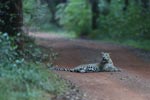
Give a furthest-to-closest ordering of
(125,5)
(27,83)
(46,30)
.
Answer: (46,30)
(125,5)
(27,83)

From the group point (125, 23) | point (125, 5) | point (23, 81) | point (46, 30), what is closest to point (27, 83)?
point (23, 81)

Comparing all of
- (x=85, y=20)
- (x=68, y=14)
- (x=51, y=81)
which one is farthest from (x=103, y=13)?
(x=51, y=81)

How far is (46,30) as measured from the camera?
4894 centimetres

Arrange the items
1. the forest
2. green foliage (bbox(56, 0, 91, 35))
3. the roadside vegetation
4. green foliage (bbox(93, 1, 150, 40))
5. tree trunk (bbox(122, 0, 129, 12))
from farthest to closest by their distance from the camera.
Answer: green foliage (bbox(56, 0, 91, 35)) < tree trunk (bbox(122, 0, 129, 12)) < green foliage (bbox(93, 1, 150, 40)) < the roadside vegetation < the forest

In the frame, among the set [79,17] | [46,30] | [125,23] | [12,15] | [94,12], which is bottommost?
[46,30]

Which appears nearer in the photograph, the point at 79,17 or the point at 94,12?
the point at 94,12

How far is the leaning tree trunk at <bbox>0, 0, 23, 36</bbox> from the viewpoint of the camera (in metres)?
15.5

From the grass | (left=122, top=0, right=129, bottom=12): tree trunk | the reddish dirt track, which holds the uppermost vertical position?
the grass

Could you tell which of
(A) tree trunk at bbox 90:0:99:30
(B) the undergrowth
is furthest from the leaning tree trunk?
(A) tree trunk at bbox 90:0:99:30

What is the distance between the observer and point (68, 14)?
3603 cm

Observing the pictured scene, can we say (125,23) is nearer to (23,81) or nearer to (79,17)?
(79,17)

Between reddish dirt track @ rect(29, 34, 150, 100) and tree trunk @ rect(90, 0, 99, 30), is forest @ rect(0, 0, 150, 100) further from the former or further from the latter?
reddish dirt track @ rect(29, 34, 150, 100)

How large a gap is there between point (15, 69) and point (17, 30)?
20.6ft

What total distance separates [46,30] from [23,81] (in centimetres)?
3974
